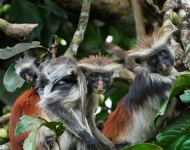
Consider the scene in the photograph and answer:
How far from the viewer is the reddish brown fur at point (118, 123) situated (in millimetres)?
5831

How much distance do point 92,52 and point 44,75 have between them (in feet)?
9.92

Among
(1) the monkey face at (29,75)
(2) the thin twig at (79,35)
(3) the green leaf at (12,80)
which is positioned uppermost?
(2) the thin twig at (79,35)

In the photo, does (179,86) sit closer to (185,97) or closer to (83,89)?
(185,97)

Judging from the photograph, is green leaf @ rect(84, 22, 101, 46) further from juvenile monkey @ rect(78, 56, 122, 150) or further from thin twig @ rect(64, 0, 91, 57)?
juvenile monkey @ rect(78, 56, 122, 150)

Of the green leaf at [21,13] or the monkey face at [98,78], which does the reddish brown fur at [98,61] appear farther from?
the green leaf at [21,13]

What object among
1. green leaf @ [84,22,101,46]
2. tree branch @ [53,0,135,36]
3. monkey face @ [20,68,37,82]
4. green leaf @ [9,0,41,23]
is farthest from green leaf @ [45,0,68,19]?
monkey face @ [20,68,37,82]

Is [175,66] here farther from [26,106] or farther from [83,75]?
[26,106]

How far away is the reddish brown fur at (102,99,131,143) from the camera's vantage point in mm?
5831

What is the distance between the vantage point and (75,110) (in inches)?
215

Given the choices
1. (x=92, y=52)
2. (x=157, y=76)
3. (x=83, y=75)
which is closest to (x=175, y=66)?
(x=157, y=76)

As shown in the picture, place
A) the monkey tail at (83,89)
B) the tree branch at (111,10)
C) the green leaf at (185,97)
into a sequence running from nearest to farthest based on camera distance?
1. the green leaf at (185,97)
2. the monkey tail at (83,89)
3. the tree branch at (111,10)

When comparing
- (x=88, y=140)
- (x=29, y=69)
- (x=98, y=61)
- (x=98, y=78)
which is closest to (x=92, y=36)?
(x=29, y=69)

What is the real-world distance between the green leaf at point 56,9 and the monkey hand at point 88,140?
305 centimetres

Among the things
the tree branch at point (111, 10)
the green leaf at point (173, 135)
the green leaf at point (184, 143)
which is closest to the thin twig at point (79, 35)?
the tree branch at point (111, 10)
